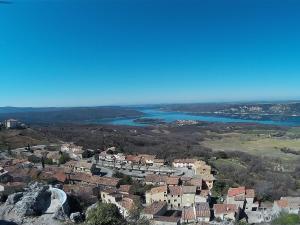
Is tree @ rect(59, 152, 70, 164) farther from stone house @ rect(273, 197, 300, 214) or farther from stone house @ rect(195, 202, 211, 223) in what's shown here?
stone house @ rect(273, 197, 300, 214)

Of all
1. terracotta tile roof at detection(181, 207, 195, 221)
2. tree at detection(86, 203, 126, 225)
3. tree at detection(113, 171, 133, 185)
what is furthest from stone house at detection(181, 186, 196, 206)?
tree at detection(86, 203, 126, 225)

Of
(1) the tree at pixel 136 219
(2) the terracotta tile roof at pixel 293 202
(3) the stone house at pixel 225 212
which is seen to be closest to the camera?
(1) the tree at pixel 136 219

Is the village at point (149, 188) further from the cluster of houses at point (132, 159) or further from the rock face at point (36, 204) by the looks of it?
the rock face at point (36, 204)

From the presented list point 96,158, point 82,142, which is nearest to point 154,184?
point 96,158

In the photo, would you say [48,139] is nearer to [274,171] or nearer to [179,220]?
[274,171]

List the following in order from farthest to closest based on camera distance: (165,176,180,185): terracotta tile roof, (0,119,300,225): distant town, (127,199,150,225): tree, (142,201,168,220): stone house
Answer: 1. (165,176,180,185): terracotta tile roof
2. (142,201,168,220): stone house
3. (0,119,300,225): distant town
4. (127,199,150,225): tree

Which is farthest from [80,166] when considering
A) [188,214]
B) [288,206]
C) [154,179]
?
[288,206]

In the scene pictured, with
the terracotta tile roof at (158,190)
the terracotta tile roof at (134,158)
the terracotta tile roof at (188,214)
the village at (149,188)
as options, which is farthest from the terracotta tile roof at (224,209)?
the terracotta tile roof at (134,158)

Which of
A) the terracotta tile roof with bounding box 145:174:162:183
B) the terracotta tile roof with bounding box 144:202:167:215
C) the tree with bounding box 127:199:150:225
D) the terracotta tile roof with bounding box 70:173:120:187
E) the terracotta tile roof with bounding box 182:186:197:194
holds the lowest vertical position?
the terracotta tile roof with bounding box 145:174:162:183

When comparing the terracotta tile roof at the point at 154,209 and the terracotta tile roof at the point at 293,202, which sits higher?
the terracotta tile roof at the point at 154,209
